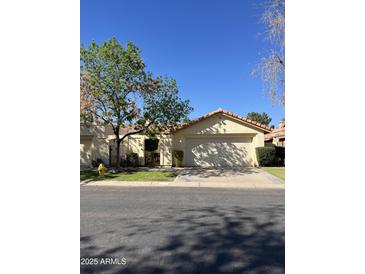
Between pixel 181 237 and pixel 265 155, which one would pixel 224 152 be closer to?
pixel 265 155

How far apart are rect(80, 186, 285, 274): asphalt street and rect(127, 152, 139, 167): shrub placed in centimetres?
994

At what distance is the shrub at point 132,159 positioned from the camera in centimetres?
1639

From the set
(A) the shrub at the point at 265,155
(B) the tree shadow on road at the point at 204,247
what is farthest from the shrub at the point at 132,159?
(B) the tree shadow on road at the point at 204,247

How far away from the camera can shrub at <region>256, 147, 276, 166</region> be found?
50.2ft

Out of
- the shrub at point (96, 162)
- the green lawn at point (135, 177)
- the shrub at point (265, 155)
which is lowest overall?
the green lawn at point (135, 177)

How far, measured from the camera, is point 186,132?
1620 centimetres

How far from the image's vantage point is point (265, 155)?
15.3m

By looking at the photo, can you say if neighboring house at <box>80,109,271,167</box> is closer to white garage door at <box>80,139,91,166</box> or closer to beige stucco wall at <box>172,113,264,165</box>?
beige stucco wall at <box>172,113,264,165</box>

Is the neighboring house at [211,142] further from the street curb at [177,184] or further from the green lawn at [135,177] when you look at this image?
the street curb at [177,184]

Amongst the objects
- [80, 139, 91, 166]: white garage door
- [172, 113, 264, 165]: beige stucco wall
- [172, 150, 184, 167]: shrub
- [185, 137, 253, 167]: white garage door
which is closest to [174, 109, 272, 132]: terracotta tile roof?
[172, 113, 264, 165]: beige stucco wall

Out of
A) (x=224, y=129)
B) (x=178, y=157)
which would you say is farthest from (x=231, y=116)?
(x=178, y=157)

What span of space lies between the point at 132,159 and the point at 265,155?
1014 centimetres

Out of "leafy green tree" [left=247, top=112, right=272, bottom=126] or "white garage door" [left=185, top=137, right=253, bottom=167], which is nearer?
"white garage door" [left=185, top=137, right=253, bottom=167]
